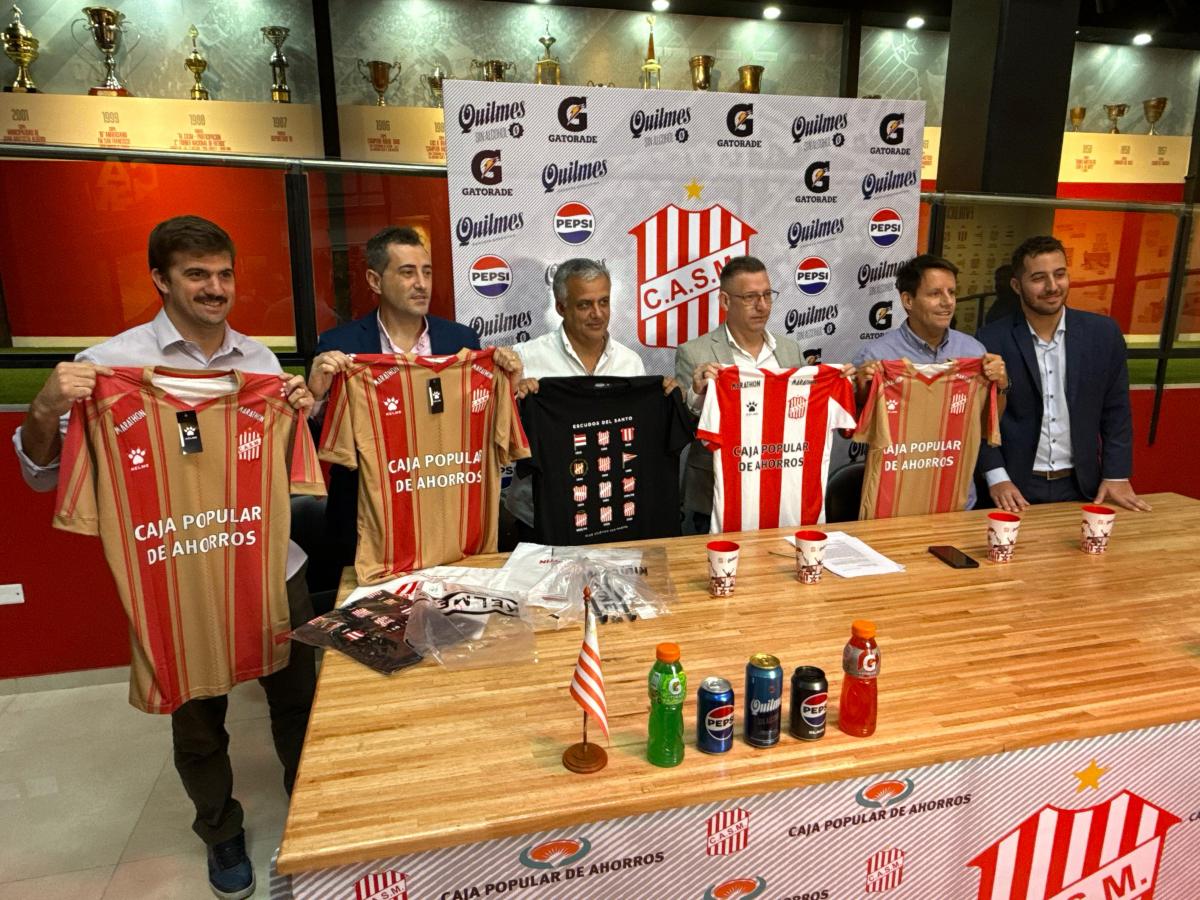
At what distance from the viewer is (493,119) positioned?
3.45 m

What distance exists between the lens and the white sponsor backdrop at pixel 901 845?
1348 mm

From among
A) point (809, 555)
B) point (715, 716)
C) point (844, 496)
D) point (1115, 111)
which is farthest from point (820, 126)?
point (1115, 111)

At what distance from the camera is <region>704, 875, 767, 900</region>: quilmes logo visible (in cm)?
147

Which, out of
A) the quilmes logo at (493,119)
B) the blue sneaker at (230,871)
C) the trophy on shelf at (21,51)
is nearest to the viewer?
the blue sneaker at (230,871)

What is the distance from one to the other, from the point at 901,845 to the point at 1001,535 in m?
1.20

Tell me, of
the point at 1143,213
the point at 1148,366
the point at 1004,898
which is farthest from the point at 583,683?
the point at 1148,366

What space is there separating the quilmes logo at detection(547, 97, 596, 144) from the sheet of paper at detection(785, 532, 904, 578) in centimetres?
216

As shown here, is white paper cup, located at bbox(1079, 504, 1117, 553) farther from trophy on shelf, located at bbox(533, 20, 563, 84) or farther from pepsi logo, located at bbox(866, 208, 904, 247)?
trophy on shelf, located at bbox(533, 20, 563, 84)

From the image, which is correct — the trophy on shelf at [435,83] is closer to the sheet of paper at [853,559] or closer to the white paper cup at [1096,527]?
the sheet of paper at [853,559]

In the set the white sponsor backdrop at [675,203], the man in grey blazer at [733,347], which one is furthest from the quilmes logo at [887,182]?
the man in grey blazer at [733,347]

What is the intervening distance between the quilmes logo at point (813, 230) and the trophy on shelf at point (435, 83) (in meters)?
4.00

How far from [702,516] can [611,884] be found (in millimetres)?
1910

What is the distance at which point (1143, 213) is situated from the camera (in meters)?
4.74

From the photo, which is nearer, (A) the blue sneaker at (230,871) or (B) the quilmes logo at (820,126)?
(A) the blue sneaker at (230,871)
